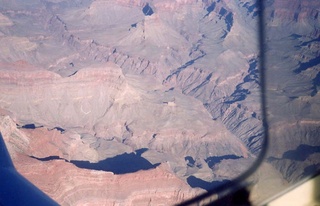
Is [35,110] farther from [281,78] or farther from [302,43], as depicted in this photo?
[302,43]

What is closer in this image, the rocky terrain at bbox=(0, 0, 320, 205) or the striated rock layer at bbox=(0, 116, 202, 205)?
the striated rock layer at bbox=(0, 116, 202, 205)

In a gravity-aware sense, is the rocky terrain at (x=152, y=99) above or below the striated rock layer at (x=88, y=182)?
below

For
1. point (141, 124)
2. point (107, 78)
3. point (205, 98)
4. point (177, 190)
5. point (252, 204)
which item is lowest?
point (205, 98)

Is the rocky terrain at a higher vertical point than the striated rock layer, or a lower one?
lower

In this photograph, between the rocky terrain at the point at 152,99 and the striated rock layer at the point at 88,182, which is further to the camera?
the rocky terrain at the point at 152,99

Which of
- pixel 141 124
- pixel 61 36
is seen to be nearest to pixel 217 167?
pixel 141 124

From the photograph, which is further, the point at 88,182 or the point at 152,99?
the point at 152,99

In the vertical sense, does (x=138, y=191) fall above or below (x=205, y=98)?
above

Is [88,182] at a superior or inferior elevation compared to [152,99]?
superior
